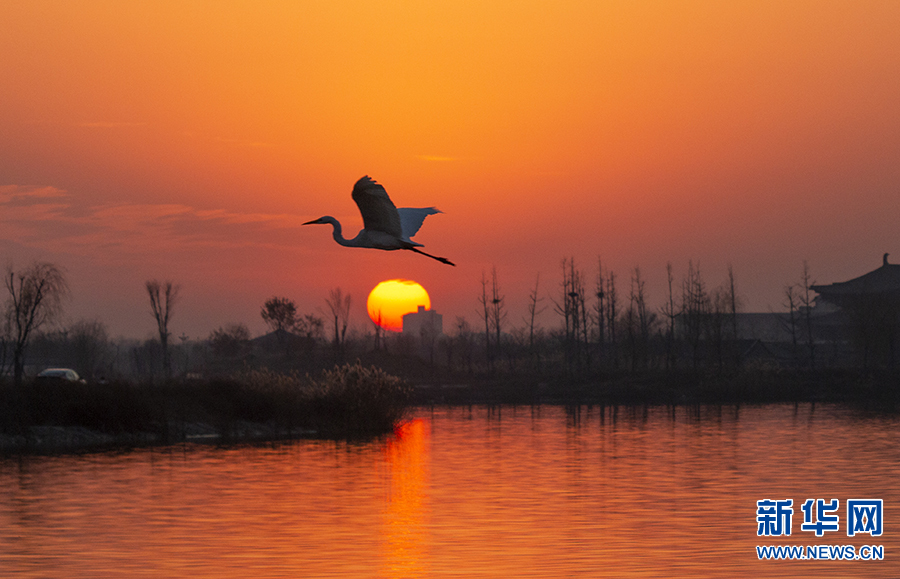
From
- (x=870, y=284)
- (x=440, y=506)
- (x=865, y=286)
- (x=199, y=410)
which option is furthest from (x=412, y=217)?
(x=870, y=284)

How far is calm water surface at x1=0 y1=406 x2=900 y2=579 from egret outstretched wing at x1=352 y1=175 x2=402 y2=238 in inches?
213

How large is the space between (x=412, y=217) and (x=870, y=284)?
102797 millimetres

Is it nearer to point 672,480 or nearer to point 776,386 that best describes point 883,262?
point 776,386

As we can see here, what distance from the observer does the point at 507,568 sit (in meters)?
15.9

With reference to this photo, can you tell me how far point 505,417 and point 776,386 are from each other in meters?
28.1

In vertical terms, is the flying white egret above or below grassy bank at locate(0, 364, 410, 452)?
above

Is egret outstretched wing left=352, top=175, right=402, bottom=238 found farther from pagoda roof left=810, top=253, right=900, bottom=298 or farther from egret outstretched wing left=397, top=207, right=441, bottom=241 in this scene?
pagoda roof left=810, top=253, right=900, bottom=298

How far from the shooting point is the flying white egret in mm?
15562

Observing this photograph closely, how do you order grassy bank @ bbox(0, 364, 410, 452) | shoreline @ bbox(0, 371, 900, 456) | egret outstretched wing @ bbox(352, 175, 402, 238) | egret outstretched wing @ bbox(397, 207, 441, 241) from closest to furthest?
egret outstretched wing @ bbox(352, 175, 402, 238)
egret outstretched wing @ bbox(397, 207, 441, 241)
shoreline @ bbox(0, 371, 900, 456)
grassy bank @ bbox(0, 364, 410, 452)

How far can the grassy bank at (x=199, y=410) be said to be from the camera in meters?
35.6

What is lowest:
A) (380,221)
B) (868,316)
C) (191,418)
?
(191,418)

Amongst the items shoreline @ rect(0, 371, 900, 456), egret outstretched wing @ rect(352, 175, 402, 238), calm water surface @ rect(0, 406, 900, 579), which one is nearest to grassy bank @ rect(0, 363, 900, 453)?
shoreline @ rect(0, 371, 900, 456)

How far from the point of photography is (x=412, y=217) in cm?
1848

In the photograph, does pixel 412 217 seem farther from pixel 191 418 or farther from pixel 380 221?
pixel 191 418
